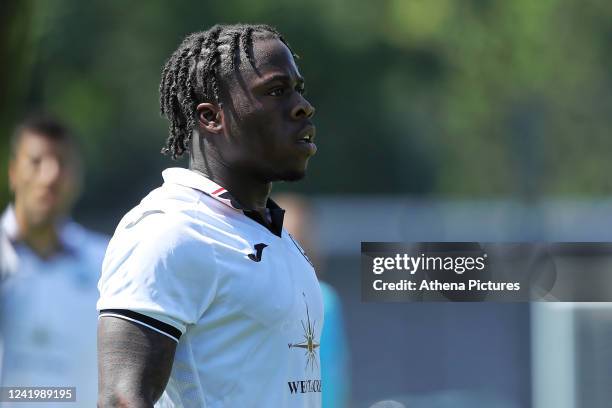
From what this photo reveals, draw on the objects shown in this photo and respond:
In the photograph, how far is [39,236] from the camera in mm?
3592

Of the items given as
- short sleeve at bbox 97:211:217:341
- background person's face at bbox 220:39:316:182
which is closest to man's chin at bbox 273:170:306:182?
background person's face at bbox 220:39:316:182

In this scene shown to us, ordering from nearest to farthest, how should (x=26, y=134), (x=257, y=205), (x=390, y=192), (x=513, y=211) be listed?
1. (x=257, y=205)
2. (x=26, y=134)
3. (x=513, y=211)
4. (x=390, y=192)

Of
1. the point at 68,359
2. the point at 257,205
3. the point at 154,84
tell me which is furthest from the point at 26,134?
the point at 257,205

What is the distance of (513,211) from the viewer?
153 inches

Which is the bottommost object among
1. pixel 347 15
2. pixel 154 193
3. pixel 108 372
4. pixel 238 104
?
pixel 108 372

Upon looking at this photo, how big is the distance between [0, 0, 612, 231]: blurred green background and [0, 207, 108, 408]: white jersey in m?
0.25

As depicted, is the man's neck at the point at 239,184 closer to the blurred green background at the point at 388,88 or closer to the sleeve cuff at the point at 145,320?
the sleeve cuff at the point at 145,320

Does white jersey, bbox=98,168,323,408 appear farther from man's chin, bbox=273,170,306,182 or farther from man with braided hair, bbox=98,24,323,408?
man's chin, bbox=273,170,306,182

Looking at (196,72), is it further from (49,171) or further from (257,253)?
(49,171)

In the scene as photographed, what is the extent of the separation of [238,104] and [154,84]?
300cm

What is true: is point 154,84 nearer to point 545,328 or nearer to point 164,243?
point 545,328

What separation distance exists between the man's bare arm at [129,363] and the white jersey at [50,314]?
2.03 meters

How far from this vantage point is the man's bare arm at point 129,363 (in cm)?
147

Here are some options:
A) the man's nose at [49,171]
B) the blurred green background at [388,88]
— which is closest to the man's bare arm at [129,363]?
the man's nose at [49,171]
